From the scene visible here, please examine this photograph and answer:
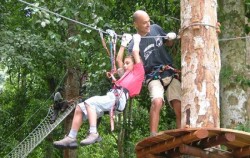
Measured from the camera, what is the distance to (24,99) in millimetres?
9977

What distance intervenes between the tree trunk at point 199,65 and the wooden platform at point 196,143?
146 millimetres

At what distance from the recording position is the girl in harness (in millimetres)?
3098

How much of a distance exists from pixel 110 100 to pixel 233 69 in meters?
1.65

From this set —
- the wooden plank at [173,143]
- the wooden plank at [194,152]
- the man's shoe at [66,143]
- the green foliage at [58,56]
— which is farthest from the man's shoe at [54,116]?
the wooden plank at [194,152]

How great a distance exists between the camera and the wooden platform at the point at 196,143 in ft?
9.39

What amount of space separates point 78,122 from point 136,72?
0.55 m

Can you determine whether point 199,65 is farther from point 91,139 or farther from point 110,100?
point 91,139

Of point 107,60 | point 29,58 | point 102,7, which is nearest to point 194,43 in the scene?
point 102,7

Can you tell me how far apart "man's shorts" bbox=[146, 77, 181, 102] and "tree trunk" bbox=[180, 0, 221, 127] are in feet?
1.23

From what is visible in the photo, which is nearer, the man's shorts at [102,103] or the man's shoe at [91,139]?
the man's shoe at [91,139]

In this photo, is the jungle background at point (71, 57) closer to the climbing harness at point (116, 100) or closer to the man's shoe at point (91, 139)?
the climbing harness at point (116, 100)

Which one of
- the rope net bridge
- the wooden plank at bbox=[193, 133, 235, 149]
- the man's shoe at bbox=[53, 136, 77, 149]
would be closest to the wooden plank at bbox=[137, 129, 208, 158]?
the wooden plank at bbox=[193, 133, 235, 149]

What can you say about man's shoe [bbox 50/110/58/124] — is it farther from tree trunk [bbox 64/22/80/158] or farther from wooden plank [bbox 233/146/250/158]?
wooden plank [bbox 233/146/250/158]

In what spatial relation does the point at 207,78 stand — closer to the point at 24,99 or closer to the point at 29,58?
the point at 29,58
